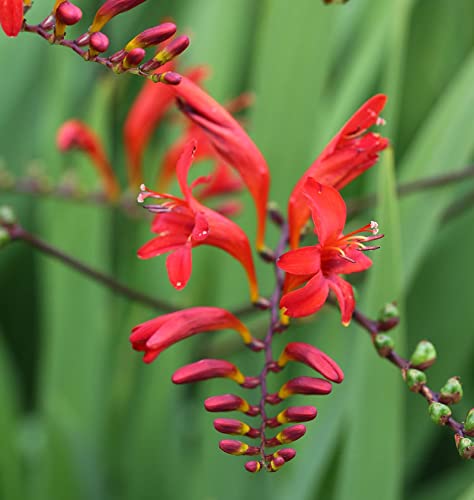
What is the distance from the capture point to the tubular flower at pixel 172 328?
699 millimetres

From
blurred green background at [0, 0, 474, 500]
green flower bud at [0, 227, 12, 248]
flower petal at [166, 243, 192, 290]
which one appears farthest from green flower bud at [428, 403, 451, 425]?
green flower bud at [0, 227, 12, 248]

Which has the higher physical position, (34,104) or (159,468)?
(34,104)

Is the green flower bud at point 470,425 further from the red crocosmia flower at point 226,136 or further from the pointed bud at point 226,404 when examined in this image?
the red crocosmia flower at point 226,136

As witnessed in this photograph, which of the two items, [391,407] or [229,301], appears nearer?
[391,407]

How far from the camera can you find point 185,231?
2.54 feet

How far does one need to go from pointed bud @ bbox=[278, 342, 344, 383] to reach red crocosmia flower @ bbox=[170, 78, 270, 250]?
6.5 inches

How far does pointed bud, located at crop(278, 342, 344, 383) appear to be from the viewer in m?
0.67

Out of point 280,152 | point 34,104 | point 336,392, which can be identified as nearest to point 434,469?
point 336,392

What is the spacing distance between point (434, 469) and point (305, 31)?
34.1 inches

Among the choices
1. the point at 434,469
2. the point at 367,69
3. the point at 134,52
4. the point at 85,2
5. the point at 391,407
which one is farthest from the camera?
the point at 85,2

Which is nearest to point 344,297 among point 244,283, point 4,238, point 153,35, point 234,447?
→ point 234,447

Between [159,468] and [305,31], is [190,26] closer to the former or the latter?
[305,31]

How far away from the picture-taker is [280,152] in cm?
130

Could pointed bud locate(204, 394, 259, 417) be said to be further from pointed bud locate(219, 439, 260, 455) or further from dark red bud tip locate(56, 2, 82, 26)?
dark red bud tip locate(56, 2, 82, 26)
